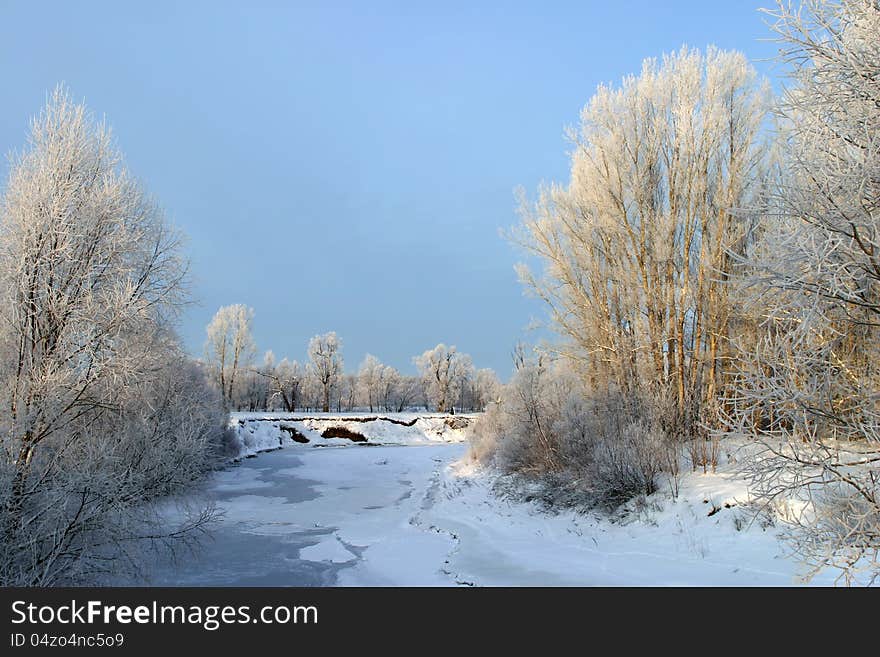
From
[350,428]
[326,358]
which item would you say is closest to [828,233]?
[350,428]

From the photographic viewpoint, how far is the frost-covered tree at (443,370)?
79250mm

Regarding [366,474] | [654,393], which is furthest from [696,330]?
[366,474]

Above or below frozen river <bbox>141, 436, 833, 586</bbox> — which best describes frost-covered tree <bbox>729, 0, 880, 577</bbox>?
above

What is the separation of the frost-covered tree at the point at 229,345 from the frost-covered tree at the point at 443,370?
1177 inches

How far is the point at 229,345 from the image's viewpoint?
5478 cm

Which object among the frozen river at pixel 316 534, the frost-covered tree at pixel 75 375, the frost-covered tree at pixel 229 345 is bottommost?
the frozen river at pixel 316 534

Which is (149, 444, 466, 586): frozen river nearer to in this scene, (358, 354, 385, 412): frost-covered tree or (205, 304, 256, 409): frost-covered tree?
(205, 304, 256, 409): frost-covered tree

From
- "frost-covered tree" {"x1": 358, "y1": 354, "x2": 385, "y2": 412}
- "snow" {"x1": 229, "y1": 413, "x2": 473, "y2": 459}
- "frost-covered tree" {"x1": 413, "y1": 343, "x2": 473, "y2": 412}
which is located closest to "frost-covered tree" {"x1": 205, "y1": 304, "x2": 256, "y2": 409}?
"snow" {"x1": 229, "y1": 413, "x2": 473, "y2": 459}

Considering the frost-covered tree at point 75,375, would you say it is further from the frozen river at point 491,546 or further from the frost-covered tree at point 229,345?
the frost-covered tree at point 229,345

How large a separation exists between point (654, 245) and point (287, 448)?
95.7 ft

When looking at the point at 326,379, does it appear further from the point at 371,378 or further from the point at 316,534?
the point at 316,534

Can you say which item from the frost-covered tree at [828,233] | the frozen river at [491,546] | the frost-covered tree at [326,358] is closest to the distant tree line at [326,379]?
the frost-covered tree at [326,358]

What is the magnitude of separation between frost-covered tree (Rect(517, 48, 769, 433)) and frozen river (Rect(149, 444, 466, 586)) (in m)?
5.89

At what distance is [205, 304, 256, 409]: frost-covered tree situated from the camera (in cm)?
5450
